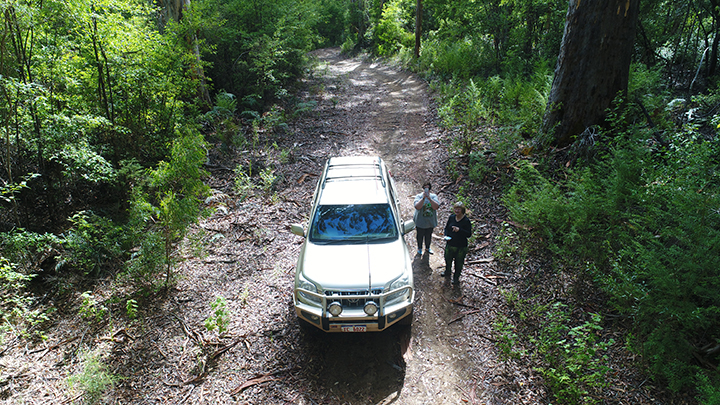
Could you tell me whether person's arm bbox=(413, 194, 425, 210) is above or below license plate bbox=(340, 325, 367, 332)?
above

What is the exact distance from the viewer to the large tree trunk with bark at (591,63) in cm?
723

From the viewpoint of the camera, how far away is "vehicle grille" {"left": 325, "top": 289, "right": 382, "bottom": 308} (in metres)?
4.44

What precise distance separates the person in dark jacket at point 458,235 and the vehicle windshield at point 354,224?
3.54 ft

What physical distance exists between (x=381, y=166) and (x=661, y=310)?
15.4ft

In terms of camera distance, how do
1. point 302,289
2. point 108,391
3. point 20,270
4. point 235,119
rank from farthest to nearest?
point 235,119
point 20,270
point 302,289
point 108,391

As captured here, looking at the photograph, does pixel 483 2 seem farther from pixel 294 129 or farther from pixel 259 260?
pixel 259 260

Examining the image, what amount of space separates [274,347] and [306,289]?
1156 mm

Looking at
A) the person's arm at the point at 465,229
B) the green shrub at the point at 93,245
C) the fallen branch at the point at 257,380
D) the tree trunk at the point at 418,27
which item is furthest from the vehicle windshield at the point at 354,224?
the tree trunk at the point at 418,27

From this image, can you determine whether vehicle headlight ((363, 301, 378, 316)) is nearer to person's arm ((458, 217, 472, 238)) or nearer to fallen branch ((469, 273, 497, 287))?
person's arm ((458, 217, 472, 238))

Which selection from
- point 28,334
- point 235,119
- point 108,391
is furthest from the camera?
point 235,119

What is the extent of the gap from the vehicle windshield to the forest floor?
1.41m

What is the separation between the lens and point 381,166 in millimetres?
6852

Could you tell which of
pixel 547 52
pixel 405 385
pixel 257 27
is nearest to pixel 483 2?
pixel 547 52

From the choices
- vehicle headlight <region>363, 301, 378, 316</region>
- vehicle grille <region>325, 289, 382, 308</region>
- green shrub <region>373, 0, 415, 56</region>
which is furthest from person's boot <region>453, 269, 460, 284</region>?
green shrub <region>373, 0, 415, 56</region>
